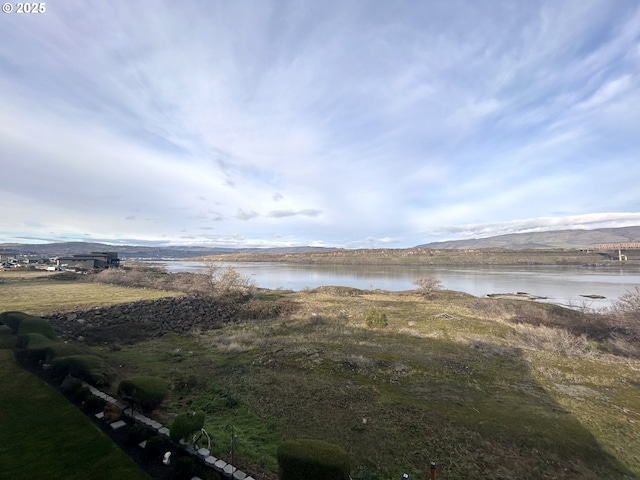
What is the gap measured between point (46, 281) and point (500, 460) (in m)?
61.9

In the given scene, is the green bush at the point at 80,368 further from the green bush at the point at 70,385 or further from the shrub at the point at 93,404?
the shrub at the point at 93,404

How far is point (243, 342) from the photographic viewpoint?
719 inches

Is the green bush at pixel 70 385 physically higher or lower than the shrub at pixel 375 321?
higher

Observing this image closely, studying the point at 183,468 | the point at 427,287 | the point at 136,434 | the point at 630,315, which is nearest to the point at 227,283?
the point at 427,287

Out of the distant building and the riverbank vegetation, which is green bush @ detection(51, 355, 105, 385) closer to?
the riverbank vegetation

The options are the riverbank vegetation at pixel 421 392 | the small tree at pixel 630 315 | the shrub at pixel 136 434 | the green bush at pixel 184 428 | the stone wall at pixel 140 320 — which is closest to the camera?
the green bush at pixel 184 428

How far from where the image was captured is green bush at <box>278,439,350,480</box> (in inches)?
188

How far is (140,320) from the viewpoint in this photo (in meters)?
23.1

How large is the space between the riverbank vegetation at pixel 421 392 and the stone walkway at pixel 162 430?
523mm

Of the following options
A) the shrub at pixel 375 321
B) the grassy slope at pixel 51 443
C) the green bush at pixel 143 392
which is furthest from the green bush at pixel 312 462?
the shrub at pixel 375 321

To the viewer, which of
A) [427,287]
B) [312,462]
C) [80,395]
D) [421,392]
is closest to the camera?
[312,462]

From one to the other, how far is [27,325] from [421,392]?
18.0 m

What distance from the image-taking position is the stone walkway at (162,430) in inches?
225

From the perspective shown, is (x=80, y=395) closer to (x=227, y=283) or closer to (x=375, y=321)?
(x=375, y=321)
